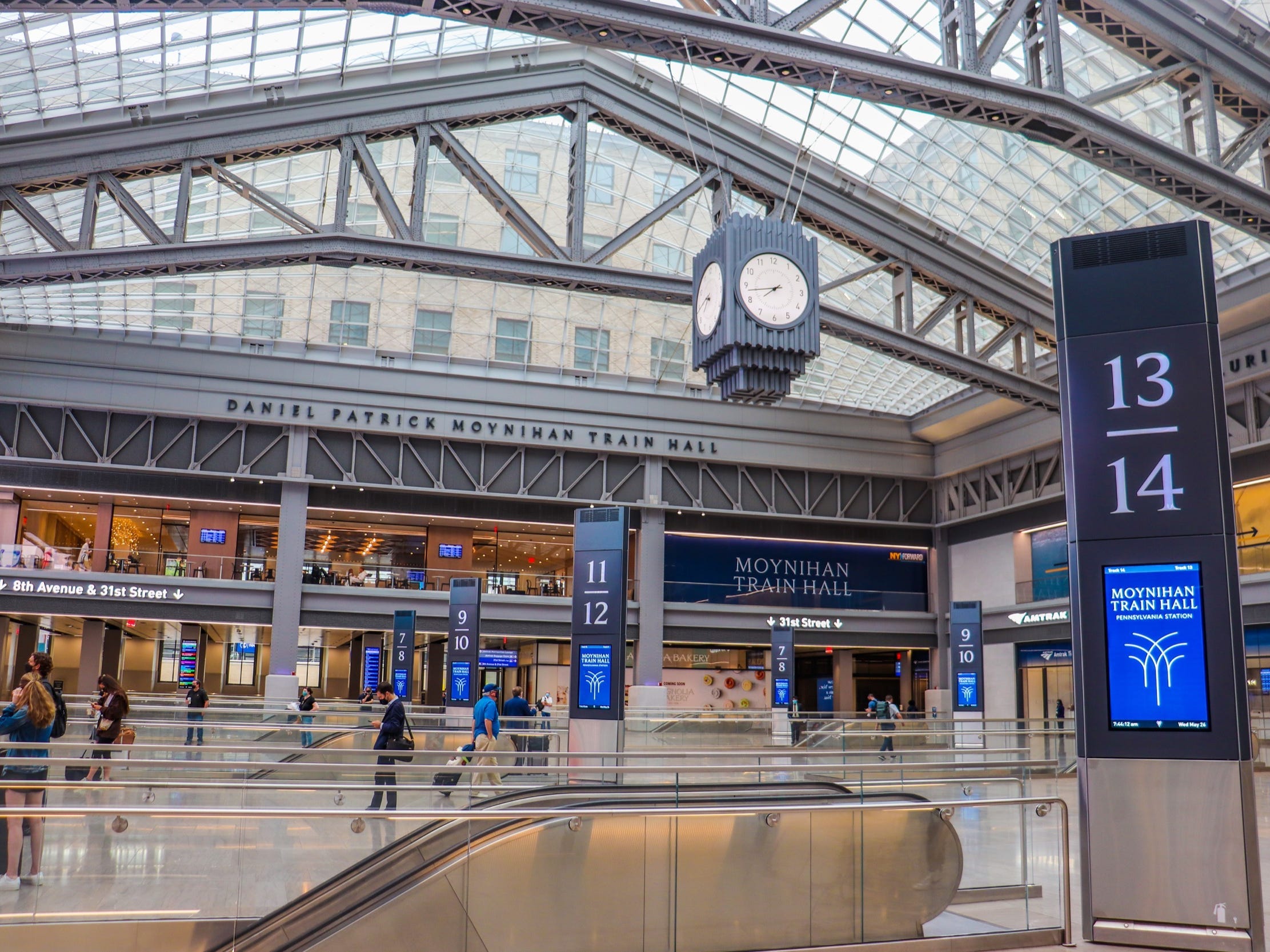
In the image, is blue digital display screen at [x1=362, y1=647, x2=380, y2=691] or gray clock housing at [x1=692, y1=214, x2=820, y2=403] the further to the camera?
blue digital display screen at [x1=362, y1=647, x2=380, y2=691]

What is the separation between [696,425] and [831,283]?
19665 millimetres

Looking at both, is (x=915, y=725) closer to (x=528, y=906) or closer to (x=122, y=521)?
(x=528, y=906)

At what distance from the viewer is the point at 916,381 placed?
45.4 metres

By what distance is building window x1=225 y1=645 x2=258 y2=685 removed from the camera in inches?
1877

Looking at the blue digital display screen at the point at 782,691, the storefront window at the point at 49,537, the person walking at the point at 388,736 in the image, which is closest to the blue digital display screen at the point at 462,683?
the person walking at the point at 388,736

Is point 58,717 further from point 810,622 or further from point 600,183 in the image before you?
point 810,622

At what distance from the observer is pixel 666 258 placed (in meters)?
40.0

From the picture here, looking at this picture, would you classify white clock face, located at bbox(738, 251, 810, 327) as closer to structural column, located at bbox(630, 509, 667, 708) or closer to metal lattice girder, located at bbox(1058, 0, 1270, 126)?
metal lattice girder, located at bbox(1058, 0, 1270, 126)

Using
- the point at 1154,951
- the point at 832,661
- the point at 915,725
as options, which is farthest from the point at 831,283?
the point at 832,661

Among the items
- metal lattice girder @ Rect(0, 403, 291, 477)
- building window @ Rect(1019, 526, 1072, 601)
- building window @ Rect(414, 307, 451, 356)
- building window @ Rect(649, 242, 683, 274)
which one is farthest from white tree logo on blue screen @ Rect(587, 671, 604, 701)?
building window @ Rect(1019, 526, 1072, 601)

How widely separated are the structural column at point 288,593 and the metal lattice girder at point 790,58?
86.0ft

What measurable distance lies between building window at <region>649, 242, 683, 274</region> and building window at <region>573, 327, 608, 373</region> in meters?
4.13

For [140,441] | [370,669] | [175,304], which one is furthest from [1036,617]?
[175,304]

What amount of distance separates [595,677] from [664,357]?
27.5m
